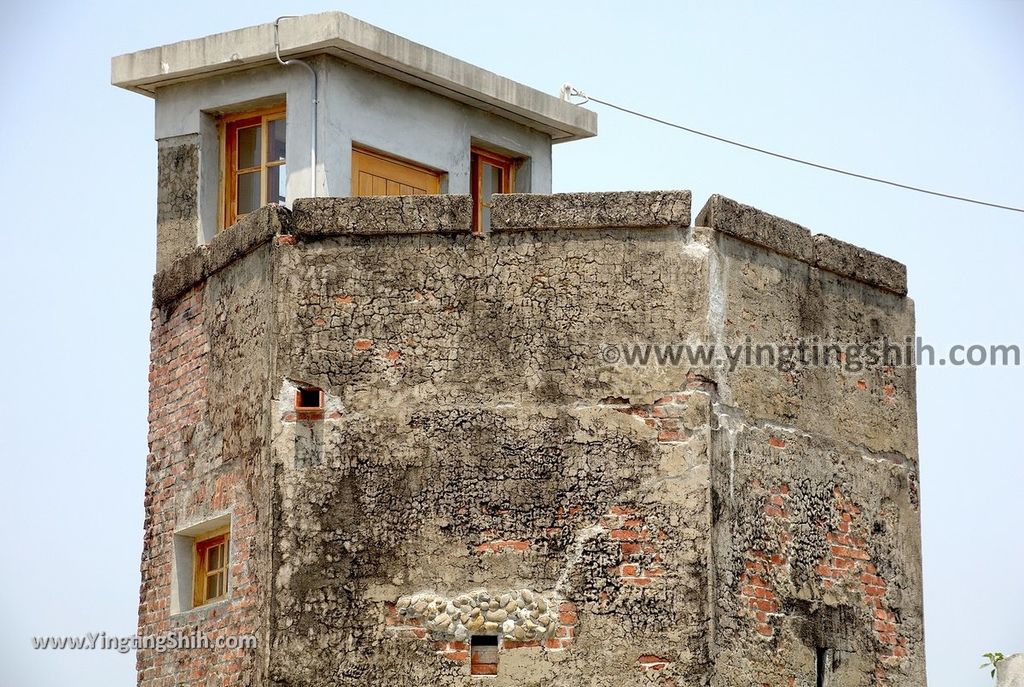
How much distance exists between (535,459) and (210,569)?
2.59m

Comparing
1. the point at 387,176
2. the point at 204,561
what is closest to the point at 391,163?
the point at 387,176

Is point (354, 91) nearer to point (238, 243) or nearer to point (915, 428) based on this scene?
point (238, 243)

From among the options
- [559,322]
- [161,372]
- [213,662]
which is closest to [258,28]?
[161,372]

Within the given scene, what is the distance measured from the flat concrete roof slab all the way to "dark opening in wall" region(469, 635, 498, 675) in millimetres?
4724

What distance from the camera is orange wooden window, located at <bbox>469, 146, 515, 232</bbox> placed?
1414cm

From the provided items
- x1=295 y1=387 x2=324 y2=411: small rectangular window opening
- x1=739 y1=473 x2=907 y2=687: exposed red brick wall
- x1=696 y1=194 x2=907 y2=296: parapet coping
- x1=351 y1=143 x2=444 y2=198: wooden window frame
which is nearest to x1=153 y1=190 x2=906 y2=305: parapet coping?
x1=696 y1=194 x2=907 y2=296: parapet coping

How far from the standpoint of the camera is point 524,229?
1058 centimetres

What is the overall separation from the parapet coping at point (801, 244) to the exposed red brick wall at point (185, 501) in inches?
138

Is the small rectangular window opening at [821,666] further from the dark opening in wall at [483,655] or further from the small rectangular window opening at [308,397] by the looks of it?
the small rectangular window opening at [308,397]

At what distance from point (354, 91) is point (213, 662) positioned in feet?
14.8

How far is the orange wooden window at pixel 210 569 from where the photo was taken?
11.2 metres

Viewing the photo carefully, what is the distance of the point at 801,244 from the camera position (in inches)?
438

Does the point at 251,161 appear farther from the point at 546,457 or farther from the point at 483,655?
the point at 483,655

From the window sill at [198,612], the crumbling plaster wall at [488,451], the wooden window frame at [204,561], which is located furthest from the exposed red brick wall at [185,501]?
the crumbling plaster wall at [488,451]
